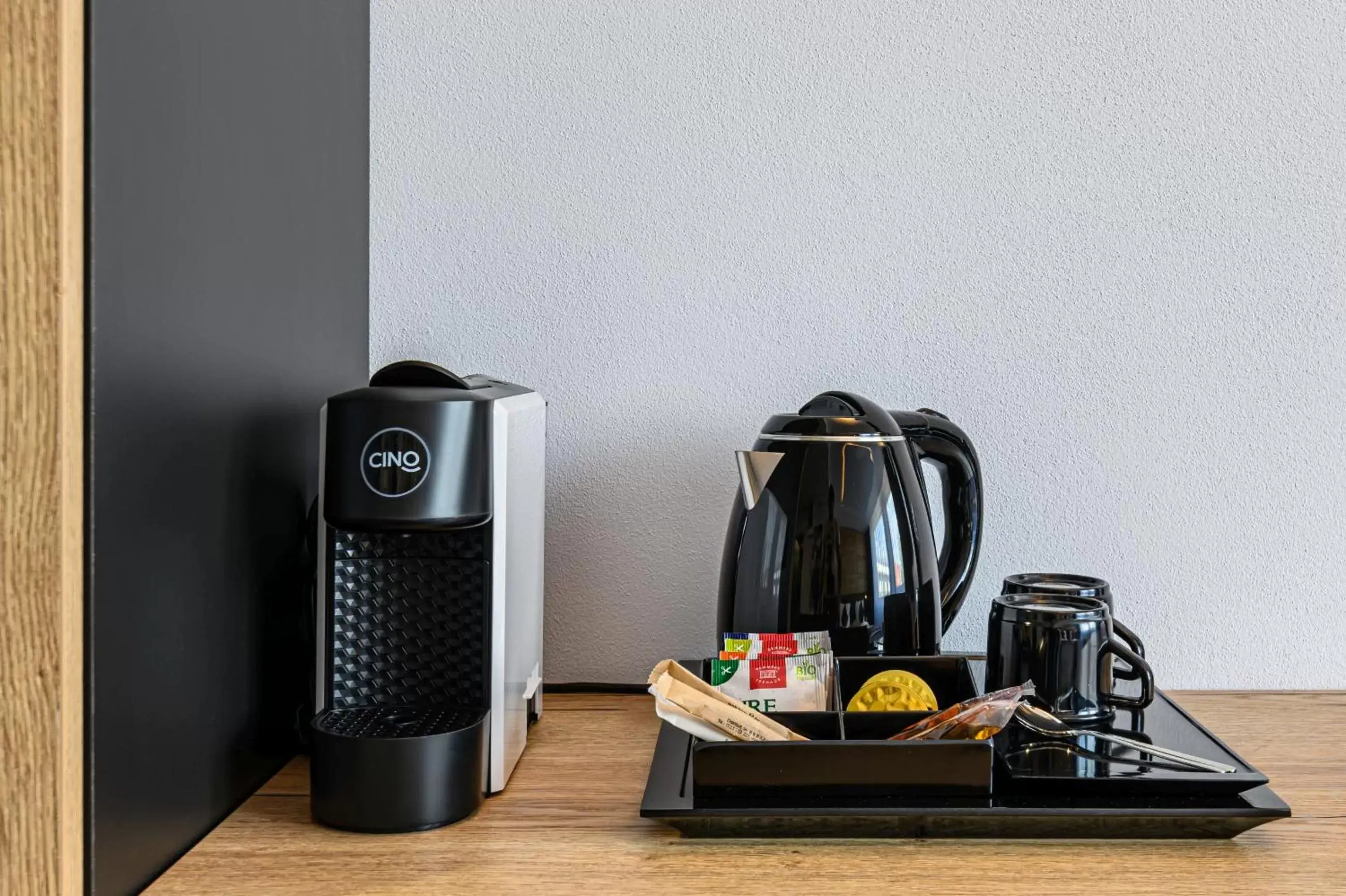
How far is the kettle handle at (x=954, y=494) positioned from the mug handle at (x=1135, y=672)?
164 millimetres

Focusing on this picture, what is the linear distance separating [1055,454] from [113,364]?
799 mm

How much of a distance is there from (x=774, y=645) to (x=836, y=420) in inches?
7.2

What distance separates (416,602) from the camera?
29.8 inches

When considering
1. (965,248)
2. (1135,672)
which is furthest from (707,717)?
(965,248)

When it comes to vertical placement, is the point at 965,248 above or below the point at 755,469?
above

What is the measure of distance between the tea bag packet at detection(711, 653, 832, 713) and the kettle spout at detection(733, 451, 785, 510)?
0.45 feet

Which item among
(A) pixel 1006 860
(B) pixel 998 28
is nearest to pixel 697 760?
(A) pixel 1006 860

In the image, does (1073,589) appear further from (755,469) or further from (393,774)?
(393,774)

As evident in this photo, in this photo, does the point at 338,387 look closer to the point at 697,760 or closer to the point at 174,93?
the point at 174,93

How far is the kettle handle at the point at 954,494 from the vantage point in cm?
93

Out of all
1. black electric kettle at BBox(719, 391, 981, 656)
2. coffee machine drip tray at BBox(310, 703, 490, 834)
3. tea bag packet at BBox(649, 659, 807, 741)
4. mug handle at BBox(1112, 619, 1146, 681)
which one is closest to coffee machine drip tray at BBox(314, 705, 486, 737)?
coffee machine drip tray at BBox(310, 703, 490, 834)

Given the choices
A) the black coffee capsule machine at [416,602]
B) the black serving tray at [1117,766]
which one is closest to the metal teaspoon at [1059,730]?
the black serving tray at [1117,766]

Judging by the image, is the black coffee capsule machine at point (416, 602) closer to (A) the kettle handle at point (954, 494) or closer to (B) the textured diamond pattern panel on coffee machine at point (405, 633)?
(B) the textured diamond pattern panel on coffee machine at point (405, 633)

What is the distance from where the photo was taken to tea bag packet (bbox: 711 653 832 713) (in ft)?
2.58
